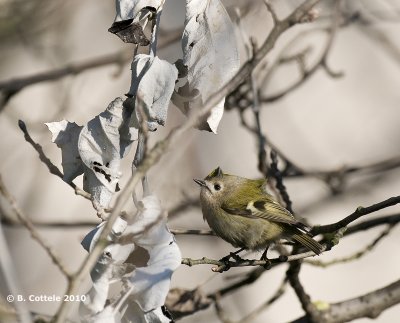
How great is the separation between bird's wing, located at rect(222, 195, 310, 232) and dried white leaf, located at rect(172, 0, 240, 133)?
93cm

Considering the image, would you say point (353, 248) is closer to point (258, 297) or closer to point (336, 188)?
point (258, 297)

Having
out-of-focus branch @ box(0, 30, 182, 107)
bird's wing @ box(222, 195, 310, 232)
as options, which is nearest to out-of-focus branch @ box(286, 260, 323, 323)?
bird's wing @ box(222, 195, 310, 232)

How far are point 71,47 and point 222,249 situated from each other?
4.73 ft

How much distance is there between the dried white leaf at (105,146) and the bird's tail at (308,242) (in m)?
→ 0.72

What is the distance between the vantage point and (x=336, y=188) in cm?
352

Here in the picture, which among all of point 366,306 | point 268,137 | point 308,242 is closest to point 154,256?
point 308,242

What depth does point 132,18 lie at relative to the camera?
1829 mm

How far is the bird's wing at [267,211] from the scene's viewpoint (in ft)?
8.95

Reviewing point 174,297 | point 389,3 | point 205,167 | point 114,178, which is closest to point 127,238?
point 114,178

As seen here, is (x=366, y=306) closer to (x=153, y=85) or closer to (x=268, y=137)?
(x=153, y=85)

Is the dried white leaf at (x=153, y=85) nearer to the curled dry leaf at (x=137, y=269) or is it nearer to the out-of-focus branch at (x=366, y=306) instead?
the curled dry leaf at (x=137, y=269)

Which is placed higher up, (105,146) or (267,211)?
(267,211)

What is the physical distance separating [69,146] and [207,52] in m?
0.41

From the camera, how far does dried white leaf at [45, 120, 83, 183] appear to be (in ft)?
6.27
